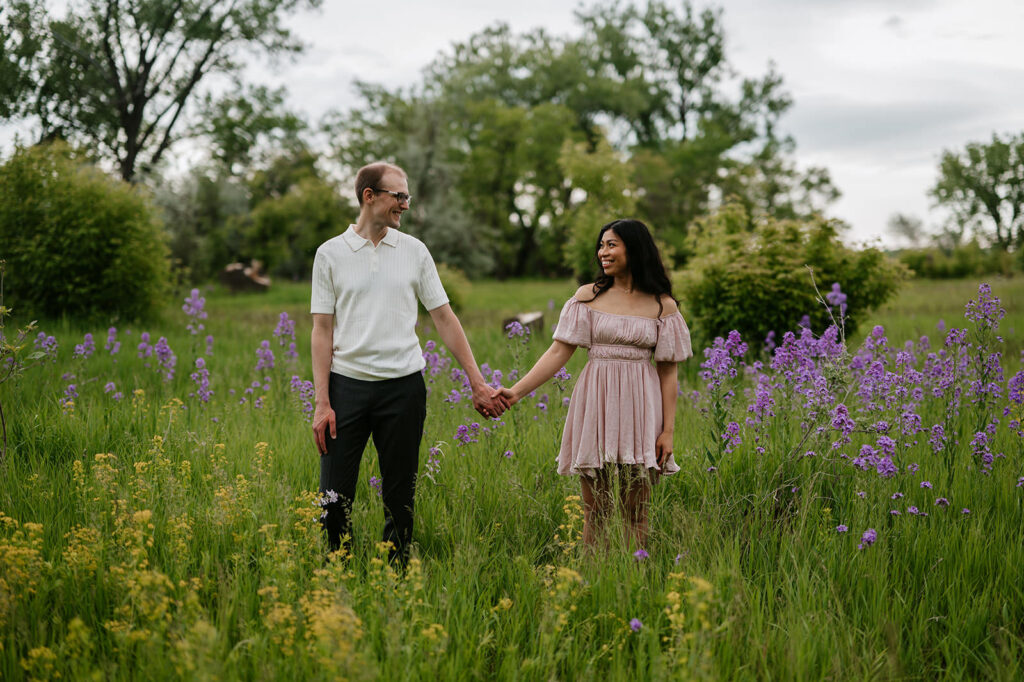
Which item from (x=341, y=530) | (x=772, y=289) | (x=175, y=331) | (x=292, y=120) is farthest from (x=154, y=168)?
(x=341, y=530)

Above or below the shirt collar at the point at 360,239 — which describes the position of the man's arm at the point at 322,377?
below

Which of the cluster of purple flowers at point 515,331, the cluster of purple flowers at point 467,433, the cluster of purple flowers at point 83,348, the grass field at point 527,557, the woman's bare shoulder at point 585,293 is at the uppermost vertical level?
the woman's bare shoulder at point 585,293

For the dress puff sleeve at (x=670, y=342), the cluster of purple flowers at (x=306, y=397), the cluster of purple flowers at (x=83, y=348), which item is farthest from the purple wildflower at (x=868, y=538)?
the cluster of purple flowers at (x=83, y=348)

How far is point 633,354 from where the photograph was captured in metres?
3.47

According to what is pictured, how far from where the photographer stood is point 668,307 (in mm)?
3512

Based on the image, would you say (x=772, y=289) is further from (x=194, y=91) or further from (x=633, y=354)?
(x=194, y=91)

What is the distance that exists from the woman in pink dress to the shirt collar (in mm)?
983

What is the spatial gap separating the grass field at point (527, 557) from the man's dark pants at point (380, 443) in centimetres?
16

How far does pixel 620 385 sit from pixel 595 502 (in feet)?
2.12

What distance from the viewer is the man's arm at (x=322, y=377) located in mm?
3365

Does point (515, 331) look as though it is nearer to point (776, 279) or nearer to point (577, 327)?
point (577, 327)

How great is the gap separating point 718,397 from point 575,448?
1058 millimetres

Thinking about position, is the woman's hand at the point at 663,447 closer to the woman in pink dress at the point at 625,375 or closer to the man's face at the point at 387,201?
the woman in pink dress at the point at 625,375

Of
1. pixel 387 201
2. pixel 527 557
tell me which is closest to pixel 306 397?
pixel 387 201
